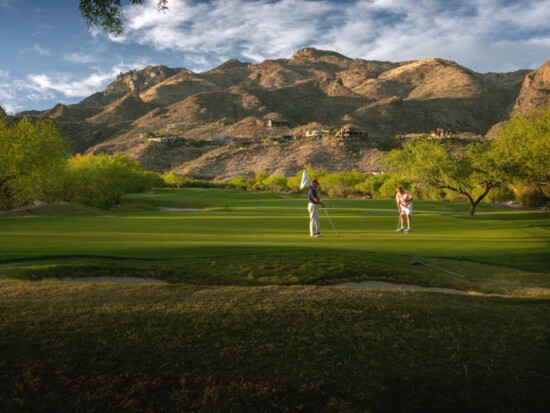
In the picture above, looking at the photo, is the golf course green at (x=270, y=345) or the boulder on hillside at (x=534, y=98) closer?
the golf course green at (x=270, y=345)

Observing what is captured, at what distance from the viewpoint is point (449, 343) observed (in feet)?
25.0

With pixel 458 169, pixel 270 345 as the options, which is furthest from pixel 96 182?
pixel 270 345

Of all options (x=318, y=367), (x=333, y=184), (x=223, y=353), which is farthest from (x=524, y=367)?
(x=333, y=184)

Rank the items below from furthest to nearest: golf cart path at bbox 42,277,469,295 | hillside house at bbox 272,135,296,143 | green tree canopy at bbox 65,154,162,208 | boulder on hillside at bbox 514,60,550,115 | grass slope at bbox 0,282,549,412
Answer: boulder on hillside at bbox 514,60,550,115 → hillside house at bbox 272,135,296,143 → green tree canopy at bbox 65,154,162,208 → golf cart path at bbox 42,277,469,295 → grass slope at bbox 0,282,549,412

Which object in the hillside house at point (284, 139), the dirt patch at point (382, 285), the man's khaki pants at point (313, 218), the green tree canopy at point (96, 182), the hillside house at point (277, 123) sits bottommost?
the dirt patch at point (382, 285)

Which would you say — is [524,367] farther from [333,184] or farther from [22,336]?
[333,184]

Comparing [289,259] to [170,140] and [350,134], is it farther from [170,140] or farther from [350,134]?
[170,140]

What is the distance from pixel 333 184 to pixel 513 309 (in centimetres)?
9629

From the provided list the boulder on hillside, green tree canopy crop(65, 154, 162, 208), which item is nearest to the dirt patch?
green tree canopy crop(65, 154, 162, 208)

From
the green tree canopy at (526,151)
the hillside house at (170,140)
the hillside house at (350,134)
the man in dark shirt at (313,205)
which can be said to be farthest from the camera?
the hillside house at (170,140)

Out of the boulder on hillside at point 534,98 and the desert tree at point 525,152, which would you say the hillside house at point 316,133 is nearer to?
the boulder on hillside at point 534,98

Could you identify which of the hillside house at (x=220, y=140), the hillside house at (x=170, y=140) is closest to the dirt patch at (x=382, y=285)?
the hillside house at (x=220, y=140)

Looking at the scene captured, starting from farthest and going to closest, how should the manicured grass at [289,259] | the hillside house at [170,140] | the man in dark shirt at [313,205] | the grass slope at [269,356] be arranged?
the hillside house at [170,140] → the man in dark shirt at [313,205] → the manicured grass at [289,259] → the grass slope at [269,356]

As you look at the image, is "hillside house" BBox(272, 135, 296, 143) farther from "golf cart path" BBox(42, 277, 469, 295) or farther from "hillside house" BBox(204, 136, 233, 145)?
"golf cart path" BBox(42, 277, 469, 295)
